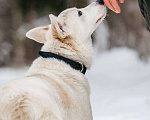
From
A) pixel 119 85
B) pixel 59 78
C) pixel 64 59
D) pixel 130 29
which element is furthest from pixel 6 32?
pixel 59 78

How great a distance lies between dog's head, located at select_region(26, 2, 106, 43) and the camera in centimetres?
304

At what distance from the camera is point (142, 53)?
36.9ft

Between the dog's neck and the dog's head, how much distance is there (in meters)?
0.05

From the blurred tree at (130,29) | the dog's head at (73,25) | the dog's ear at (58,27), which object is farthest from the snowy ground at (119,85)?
the dog's ear at (58,27)

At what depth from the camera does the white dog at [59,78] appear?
6.79ft

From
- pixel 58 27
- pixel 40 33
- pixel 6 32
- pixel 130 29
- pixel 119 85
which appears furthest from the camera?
pixel 6 32

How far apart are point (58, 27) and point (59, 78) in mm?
475

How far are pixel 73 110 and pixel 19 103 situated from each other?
61cm

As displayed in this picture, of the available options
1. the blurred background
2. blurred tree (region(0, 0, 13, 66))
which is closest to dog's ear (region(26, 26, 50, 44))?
the blurred background

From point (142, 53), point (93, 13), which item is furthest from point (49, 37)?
point (142, 53)

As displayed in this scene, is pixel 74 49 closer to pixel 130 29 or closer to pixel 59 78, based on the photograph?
pixel 59 78

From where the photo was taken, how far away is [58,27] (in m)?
2.90

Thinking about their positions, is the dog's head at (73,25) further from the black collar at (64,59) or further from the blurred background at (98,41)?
the blurred background at (98,41)

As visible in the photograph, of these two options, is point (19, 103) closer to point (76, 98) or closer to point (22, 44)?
point (76, 98)
